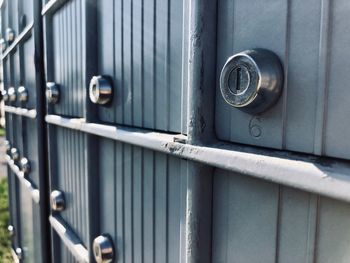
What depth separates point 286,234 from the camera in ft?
2.04

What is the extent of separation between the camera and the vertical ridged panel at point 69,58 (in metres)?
1.59

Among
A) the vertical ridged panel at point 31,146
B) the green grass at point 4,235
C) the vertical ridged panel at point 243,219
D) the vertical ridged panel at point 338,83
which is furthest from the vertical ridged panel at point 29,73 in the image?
the vertical ridged panel at point 338,83

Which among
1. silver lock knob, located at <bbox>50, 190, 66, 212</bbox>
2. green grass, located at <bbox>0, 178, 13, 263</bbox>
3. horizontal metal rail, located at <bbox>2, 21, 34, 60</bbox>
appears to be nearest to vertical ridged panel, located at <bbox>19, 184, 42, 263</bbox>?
silver lock knob, located at <bbox>50, 190, 66, 212</bbox>

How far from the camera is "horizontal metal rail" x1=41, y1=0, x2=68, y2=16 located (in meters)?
1.81

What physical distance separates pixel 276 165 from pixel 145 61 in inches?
22.3

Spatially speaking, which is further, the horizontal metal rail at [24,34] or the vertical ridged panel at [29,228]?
the vertical ridged panel at [29,228]

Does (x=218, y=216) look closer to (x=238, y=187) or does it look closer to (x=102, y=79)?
(x=238, y=187)

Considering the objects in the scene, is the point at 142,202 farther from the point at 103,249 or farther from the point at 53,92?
the point at 53,92

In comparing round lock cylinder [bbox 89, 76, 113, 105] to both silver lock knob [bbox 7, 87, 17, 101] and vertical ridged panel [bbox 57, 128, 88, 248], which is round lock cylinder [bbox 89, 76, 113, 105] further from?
silver lock knob [bbox 7, 87, 17, 101]

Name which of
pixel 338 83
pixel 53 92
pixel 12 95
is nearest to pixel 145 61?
pixel 338 83

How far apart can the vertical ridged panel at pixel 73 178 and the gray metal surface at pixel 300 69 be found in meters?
1.03

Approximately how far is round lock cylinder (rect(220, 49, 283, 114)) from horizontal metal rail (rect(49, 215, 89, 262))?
1.14 m

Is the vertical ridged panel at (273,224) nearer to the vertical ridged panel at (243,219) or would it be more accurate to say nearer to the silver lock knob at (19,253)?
the vertical ridged panel at (243,219)

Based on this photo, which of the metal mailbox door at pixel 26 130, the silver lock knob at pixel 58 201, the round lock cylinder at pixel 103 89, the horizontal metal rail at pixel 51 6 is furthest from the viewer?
the metal mailbox door at pixel 26 130
